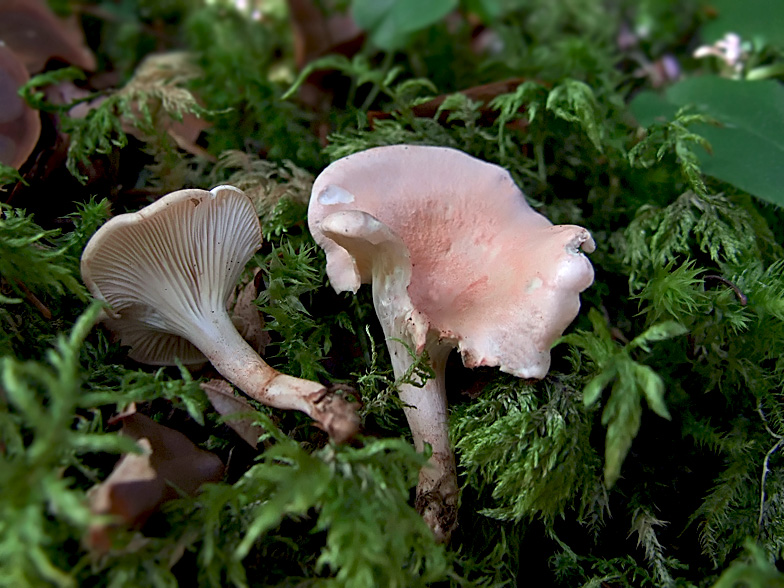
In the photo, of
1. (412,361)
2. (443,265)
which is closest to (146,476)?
(412,361)

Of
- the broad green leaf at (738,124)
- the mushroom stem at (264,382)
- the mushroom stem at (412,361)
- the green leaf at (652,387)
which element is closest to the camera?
the green leaf at (652,387)

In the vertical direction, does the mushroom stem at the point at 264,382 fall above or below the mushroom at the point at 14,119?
below

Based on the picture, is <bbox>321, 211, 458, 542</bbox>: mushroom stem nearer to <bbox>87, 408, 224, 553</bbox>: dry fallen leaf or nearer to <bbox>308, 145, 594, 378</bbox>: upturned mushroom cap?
<bbox>308, 145, 594, 378</bbox>: upturned mushroom cap

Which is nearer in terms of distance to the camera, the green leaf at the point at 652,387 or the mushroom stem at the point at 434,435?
the green leaf at the point at 652,387

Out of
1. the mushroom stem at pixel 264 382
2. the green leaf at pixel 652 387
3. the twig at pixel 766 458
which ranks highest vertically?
the mushroom stem at pixel 264 382

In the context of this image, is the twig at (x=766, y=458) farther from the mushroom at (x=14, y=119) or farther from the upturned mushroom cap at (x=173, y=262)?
the mushroom at (x=14, y=119)

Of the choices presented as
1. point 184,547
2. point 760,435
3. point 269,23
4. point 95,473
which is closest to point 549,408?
point 760,435

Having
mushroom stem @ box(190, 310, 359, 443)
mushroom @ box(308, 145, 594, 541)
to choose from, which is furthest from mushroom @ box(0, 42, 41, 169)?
mushroom @ box(308, 145, 594, 541)

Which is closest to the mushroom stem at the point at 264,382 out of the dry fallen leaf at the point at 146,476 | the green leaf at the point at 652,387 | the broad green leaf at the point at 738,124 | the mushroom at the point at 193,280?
the mushroom at the point at 193,280
